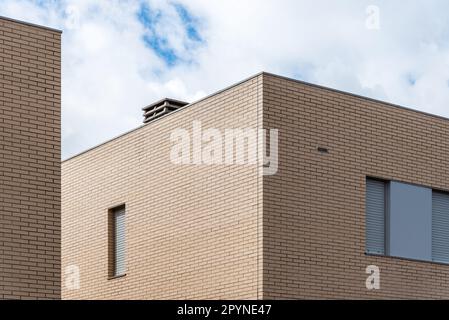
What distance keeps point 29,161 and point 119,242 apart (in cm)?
749

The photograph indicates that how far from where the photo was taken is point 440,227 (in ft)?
70.3

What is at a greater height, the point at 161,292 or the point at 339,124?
the point at 339,124

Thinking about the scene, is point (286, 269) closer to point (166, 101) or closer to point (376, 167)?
point (376, 167)

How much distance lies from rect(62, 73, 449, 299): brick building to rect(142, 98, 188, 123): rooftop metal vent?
1144 mm

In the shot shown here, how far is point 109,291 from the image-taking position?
22953 mm

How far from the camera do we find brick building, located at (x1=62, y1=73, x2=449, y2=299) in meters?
19.2

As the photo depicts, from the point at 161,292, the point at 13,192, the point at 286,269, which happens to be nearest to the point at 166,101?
the point at 161,292

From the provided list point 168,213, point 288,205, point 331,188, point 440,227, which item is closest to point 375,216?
point 331,188

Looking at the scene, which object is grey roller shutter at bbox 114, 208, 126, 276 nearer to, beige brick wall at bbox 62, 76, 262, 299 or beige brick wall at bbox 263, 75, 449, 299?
beige brick wall at bbox 62, 76, 262, 299

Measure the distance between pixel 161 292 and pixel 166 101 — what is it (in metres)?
4.80

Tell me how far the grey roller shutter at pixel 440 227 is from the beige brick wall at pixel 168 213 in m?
4.52

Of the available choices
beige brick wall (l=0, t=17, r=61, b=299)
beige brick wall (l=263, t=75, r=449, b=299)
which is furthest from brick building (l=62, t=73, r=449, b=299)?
beige brick wall (l=0, t=17, r=61, b=299)
